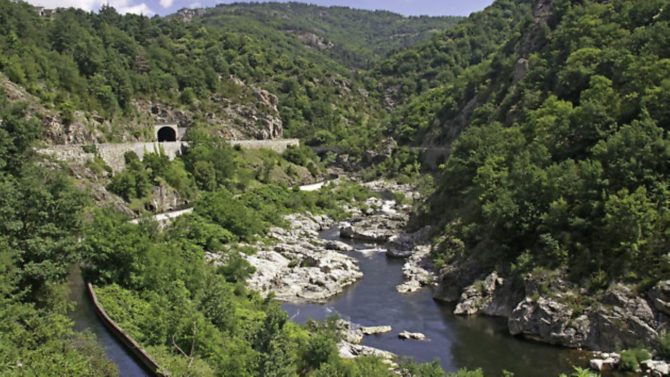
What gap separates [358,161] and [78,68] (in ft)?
181

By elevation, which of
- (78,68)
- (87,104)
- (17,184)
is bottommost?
(17,184)

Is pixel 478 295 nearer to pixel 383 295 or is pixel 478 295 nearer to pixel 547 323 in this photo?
pixel 547 323

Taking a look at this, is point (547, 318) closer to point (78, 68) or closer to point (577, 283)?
point (577, 283)

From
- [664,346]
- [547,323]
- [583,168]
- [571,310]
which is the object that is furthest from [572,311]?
[583,168]

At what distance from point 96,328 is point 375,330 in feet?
51.0

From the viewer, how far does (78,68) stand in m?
90.0

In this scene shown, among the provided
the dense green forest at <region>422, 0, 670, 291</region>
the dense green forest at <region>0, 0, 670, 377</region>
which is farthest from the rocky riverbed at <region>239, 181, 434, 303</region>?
the dense green forest at <region>422, 0, 670, 291</region>

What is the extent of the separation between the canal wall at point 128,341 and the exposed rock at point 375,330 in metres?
13.2

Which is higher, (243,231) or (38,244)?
(38,244)

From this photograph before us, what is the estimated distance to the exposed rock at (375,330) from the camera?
35438 mm

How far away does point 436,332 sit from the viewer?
35.3m

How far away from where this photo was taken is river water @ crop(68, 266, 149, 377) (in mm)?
26859

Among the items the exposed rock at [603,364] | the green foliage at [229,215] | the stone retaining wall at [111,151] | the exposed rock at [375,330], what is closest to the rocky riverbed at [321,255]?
the green foliage at [229,215]

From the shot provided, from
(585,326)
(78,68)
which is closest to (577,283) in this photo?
(585,326)
